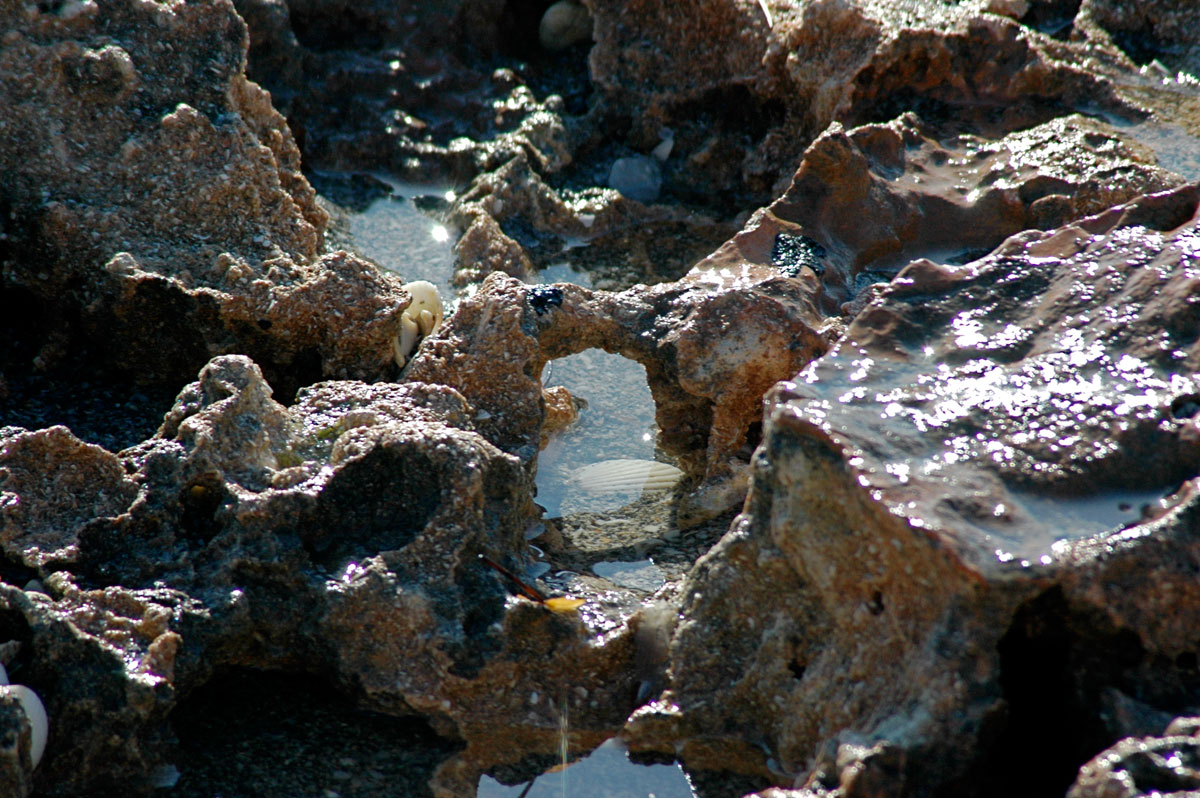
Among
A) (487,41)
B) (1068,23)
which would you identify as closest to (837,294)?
(1068,23)

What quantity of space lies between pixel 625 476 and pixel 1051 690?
1.81 metres

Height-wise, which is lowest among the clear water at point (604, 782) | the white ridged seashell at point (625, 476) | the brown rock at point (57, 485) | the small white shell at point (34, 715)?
the clear water at point (604, 782)

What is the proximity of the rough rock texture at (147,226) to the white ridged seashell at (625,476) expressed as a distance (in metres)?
0.80

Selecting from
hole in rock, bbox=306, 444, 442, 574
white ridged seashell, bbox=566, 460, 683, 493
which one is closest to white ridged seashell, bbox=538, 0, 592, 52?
white ridged seashell, bbox=566, 460, 683, 493

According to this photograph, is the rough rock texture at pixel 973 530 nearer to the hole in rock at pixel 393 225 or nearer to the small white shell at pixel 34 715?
the small white shell at pixel 34 715

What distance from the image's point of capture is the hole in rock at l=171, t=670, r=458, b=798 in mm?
2379

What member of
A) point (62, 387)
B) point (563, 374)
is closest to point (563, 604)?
point (563, 374)

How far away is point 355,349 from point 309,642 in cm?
122

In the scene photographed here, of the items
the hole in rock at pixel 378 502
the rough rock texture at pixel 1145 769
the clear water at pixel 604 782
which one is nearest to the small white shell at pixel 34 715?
the hole in rock at pixel 378 502

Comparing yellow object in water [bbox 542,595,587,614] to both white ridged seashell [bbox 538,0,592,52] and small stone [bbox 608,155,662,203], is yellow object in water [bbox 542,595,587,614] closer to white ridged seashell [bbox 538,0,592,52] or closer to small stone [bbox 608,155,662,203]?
small stone [bbox 608,155,662,203]

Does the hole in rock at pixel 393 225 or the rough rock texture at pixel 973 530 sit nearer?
the rough rock texture at pixel 973 530

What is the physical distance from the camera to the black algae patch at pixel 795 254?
138 inches

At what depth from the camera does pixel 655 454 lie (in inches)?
143

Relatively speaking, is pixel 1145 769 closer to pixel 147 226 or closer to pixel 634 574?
pixel 634 574
